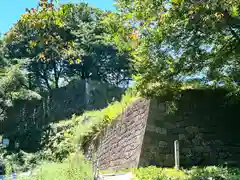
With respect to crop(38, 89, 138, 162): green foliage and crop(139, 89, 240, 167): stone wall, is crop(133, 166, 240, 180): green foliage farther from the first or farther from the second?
crop(38, 89, 138, 162): green foliage

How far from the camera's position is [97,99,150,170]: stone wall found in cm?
739

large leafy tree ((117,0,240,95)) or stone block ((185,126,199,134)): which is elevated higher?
large leafy tree ((117,0,240,95))

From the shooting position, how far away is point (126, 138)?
8.15m

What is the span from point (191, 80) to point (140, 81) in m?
1.40

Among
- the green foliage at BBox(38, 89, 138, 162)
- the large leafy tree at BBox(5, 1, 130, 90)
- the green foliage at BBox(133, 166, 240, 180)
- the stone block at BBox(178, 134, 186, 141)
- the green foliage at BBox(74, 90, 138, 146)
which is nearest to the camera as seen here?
the green foliage at BBox(133, 166, 240, 180)

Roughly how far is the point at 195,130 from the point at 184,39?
96.3 inches

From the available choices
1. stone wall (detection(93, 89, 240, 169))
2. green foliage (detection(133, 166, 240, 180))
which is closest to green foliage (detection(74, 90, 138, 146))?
stone wall (detection(93, 89, 240, 169))

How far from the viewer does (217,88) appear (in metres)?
7.87

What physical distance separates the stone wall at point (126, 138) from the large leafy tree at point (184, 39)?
98 cm

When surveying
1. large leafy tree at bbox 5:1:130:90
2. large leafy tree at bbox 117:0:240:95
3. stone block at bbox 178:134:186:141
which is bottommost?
stone block at bbox 178:134:186:141

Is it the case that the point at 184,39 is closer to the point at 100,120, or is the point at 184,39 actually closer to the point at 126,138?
the point at 126,138

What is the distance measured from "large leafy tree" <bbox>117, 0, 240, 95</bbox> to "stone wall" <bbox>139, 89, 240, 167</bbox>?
0.59 m

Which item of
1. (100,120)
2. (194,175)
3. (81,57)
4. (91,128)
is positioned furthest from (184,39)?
(81,57)

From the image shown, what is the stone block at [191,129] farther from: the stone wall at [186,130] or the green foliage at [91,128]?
the green foliage at [91,128]
